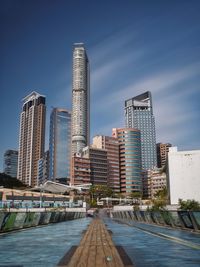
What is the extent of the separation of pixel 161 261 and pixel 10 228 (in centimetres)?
1787

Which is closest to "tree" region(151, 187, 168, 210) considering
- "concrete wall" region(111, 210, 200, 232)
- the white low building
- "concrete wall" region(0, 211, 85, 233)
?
the white low building

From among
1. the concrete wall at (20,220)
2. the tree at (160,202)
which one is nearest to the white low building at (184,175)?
the tree at (160,202)

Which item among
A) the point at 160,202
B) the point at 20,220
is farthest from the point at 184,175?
the point at 20,220

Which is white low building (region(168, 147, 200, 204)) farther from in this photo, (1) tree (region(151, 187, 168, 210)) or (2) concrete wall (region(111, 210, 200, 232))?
(2) concrete wall (region(111, 210, 200, 232))

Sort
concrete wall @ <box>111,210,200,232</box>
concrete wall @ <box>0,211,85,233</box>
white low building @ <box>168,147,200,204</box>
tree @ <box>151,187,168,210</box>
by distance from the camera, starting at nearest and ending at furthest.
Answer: concrete wall @ <box>0,211,85,233</box>
concrete wall @ <box>111,210,200,232</box>
white low building @ <box>168,147,200,204</box>
tree @ <box>151,187,168,210</box>

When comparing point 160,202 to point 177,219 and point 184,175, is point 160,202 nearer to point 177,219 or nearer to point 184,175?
point 184,175

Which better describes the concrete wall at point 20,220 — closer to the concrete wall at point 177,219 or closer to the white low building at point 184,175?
the concrete wall at point 177,219

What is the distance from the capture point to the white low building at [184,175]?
90.1 metres

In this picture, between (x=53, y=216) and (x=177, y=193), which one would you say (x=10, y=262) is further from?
(x=177, y=193)

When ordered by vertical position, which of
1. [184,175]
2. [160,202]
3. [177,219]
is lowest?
[177,219]

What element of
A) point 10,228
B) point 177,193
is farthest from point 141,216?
point 177,193

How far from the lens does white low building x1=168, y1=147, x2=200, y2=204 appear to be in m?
90.1

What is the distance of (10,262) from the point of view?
10.1 metres

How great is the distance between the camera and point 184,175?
90.9 m
